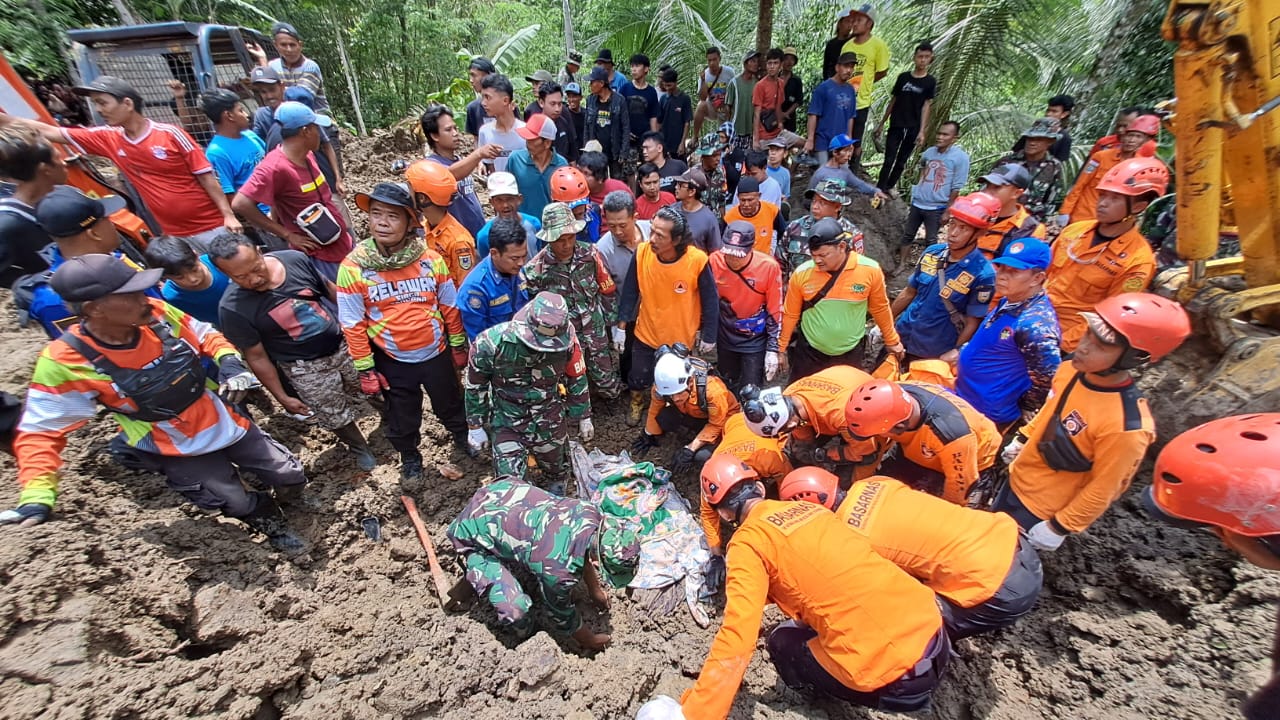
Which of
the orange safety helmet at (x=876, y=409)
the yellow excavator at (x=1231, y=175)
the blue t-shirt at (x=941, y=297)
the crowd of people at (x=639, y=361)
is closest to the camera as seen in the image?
the crowd of people at (x=639, y=361)

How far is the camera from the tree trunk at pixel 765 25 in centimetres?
782

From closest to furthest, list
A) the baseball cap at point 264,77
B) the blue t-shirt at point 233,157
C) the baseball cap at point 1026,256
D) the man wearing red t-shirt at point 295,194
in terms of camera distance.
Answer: the baseball cap at point 1026,256
the man wearing red t-shirt at point 295,194
the blue t-shirt at point 233,157
the baseball cap at point 264,77

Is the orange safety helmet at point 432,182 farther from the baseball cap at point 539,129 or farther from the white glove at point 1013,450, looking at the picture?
the white glove at point 1013,450

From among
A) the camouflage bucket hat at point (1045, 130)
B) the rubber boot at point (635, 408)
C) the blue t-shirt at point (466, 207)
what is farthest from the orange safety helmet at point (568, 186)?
the camouflage bucket hat at point (1045, 130)

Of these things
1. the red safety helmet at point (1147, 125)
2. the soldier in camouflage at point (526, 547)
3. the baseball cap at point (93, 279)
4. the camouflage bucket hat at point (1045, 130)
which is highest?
the red safety helmet at point (1147, 125)

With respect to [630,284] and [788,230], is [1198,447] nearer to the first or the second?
[630,284]

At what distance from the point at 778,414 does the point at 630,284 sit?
181 centimetres

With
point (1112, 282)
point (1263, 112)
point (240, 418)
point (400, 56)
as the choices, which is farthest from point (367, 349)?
point (400, 56)

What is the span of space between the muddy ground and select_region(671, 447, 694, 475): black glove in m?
1.22

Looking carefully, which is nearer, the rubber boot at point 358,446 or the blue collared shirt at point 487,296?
the blue collared shirt at point 487,296

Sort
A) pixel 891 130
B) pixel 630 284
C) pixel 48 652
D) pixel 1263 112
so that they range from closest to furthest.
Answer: pixel 48 652
pixel 1263 112
pixel 630 284
pixel 891 130

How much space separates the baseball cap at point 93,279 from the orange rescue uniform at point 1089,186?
24.5ft

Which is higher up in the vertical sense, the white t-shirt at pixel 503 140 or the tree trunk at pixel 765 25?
the tree trunk at pixel 765 25

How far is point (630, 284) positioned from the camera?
455 cm
